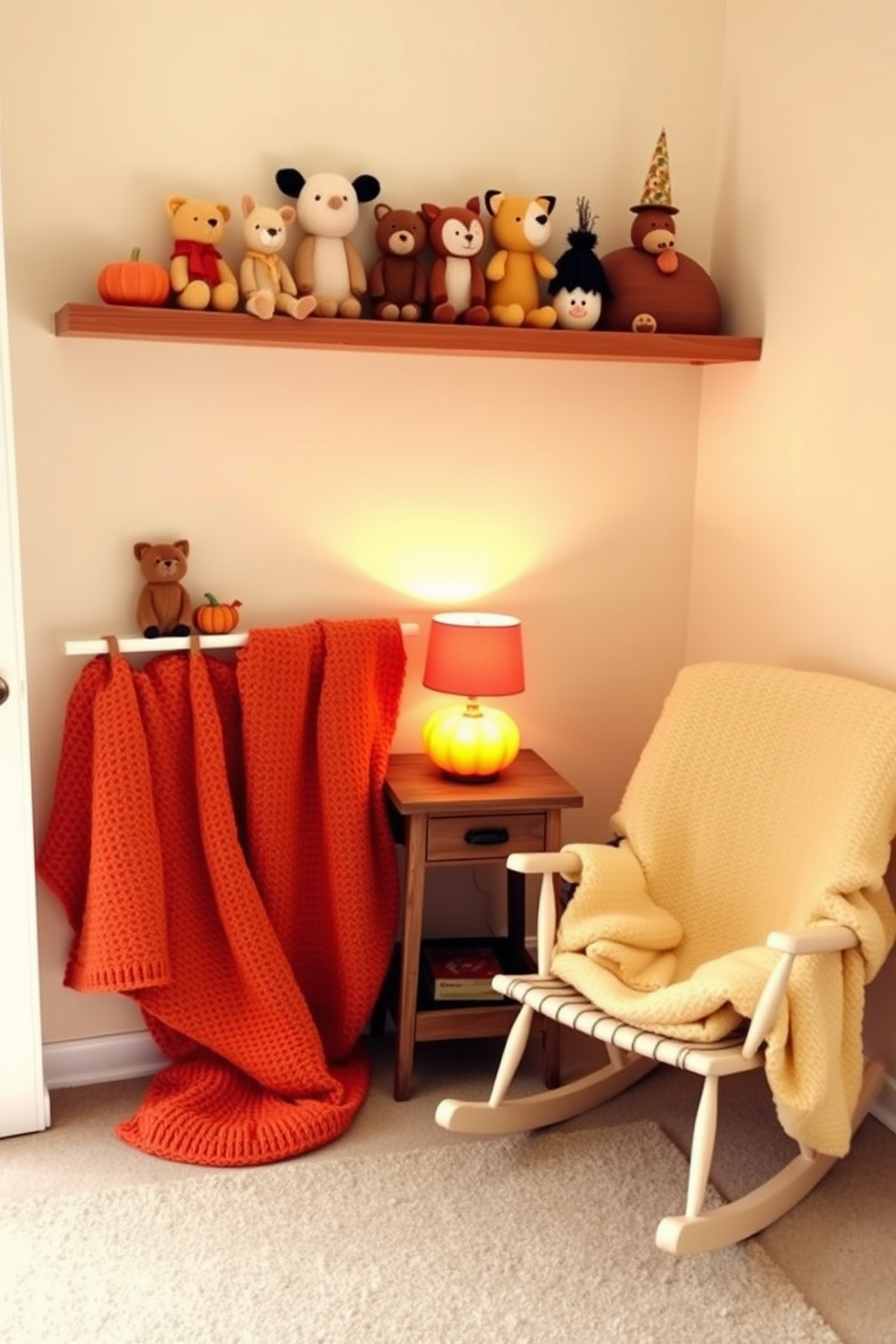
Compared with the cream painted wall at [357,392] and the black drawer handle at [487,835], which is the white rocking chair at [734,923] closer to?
the black drawer handle at [487,835]

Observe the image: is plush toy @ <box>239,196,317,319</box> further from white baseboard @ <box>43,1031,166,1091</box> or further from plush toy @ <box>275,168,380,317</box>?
white baseboard @ <box>43,1031,166,1091</box>

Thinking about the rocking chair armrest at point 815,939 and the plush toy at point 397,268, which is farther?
the plush toy at point 397,268

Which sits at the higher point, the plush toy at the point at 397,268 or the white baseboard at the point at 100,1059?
the plush toy at the point at 397,268

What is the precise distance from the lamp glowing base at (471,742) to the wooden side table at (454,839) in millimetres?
31

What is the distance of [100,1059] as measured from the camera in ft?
8.41

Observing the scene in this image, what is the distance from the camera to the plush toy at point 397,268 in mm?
2420

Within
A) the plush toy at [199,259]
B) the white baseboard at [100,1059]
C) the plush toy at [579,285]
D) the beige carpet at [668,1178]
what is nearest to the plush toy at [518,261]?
the plush toy at [579,285]

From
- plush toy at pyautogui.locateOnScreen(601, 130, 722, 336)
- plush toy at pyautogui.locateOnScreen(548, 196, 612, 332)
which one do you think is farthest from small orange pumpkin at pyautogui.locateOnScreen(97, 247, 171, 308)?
plush toy at pyautogui.locateOnScreen(601, 130, 722, 336)

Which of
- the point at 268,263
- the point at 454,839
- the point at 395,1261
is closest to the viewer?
the point at 395,1261

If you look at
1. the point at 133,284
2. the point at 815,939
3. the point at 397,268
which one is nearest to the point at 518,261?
the point at 397,268

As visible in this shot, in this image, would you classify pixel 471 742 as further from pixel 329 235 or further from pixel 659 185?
pixel 659 185

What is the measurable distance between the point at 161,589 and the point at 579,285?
104 centimetres

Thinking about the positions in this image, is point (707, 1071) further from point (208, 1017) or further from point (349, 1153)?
point (208, 1017)

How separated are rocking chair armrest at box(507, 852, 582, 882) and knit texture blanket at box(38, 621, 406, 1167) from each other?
0.41 metres
